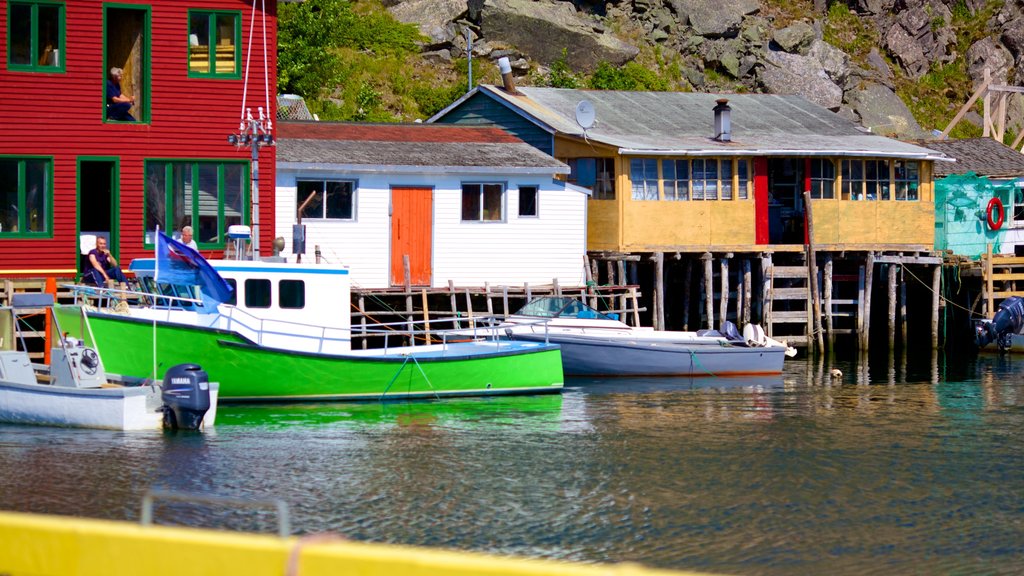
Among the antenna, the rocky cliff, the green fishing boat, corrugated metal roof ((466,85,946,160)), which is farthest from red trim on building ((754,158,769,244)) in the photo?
the rocky cliff

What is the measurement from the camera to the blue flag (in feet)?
71.8

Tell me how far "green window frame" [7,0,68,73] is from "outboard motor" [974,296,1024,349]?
24.2 metres

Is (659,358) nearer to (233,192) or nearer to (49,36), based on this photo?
(233,192)

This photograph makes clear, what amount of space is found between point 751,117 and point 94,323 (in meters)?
22.9

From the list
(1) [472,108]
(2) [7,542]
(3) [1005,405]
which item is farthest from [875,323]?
(2) [7,542]

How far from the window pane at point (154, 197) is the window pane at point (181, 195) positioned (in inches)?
6.6

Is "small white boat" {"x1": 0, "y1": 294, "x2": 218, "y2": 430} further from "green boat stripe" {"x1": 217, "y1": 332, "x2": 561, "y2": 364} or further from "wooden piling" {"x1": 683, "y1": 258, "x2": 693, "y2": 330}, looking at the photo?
"wooden piling" {"x1": 683, "y1": 258, "x2": 693, "y2": 330}

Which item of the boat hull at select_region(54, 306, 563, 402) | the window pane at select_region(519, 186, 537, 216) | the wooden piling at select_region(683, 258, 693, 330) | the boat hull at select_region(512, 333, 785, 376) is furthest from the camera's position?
the wooden piling at select_region(683, 258, 693, 330)

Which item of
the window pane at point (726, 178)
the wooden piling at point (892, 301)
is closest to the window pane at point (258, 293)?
the window pane at point (726, 178)

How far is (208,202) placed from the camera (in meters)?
26.6

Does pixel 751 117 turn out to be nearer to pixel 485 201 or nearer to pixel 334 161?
pixel 485 201

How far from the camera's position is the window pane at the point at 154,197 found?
1034 inches

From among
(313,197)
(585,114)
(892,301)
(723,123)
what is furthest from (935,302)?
(313,197)

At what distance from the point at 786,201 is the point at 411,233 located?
11784mm
